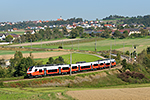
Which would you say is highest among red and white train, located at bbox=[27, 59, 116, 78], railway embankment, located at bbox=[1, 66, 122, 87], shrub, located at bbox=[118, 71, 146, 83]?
red and white train, located at bbox=[27, 59, 116, 78]

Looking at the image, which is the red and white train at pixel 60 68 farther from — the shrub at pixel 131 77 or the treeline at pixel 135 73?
the shrub at pixel 131 77

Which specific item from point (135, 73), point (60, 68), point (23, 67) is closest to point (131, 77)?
point (135, 73)

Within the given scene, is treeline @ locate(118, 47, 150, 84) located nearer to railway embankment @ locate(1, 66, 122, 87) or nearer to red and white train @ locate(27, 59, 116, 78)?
railway embankment @ locate(1, 66, 122, 87)

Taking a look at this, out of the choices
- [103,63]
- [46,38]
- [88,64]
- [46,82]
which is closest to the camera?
[46,82]

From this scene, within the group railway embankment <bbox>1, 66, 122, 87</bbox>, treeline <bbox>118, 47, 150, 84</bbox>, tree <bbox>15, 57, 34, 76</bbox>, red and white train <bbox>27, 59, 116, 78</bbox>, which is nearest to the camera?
railway embankment <bbox>1, 66, 122, 87</bbox>

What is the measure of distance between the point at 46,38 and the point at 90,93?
153m

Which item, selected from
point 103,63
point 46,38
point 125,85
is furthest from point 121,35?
point 125,85

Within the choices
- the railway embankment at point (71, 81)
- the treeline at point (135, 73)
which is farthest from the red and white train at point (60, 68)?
the treeline at point (135, 73)

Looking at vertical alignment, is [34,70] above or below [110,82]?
above

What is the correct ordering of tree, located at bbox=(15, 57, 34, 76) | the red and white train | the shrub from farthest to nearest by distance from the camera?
1. the shrub
2. tree, located at bbox=(15, 57, 34, 76)
3. the red and white train

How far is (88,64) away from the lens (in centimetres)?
5634

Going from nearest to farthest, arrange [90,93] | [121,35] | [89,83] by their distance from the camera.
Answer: [90,93] → [89,83] → [121,35]

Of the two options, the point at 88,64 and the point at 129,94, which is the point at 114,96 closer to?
the point at 129,94

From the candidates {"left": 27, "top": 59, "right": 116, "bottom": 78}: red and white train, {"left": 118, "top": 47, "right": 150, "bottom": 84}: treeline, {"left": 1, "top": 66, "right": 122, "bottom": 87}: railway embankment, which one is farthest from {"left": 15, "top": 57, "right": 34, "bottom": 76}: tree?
{"left": 118, "top": 47, "right": 150, "bottom": 84}: treeline
